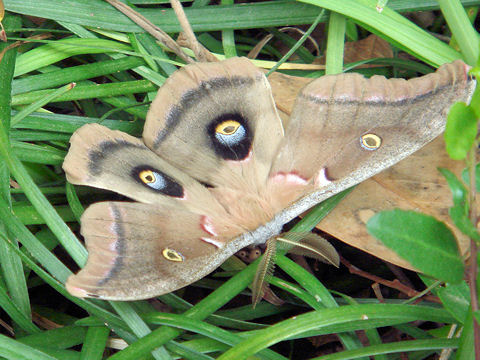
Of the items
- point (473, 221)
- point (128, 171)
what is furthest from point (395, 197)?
point (128, 171)

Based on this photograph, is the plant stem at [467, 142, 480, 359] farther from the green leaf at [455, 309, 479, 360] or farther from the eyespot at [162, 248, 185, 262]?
the eyespot at [162, 248, 185, 262]

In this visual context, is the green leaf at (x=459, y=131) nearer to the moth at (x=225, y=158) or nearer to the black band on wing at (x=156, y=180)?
the moth at (x=225, y=158)

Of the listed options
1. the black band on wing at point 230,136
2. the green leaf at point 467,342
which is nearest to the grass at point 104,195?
the green leaf at point 467,342

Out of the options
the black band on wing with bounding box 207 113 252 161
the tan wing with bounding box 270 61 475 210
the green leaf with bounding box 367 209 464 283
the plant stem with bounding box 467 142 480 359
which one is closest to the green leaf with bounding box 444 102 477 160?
the plant stem with bounding box 467 142 480 359

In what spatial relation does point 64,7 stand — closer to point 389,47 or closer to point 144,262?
point 144,262

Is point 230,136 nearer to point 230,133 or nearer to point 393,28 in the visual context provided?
point 230,133

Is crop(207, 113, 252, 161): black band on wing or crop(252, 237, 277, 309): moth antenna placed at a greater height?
crop(207, 113, 252, 161): black band on wing
